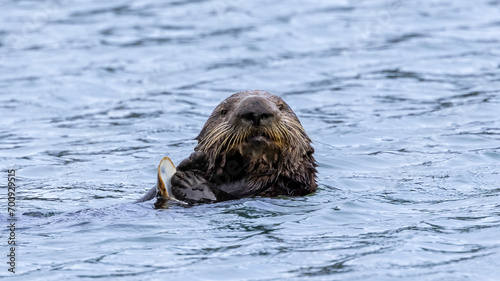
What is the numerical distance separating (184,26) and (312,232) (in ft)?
33.8

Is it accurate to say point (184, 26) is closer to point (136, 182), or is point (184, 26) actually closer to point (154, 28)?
point (154, 28)

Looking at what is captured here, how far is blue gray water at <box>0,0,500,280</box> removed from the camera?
16.8 feet

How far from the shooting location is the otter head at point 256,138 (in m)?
5.95

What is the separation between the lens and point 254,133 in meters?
6.00

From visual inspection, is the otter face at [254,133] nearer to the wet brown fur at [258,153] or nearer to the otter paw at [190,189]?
the wet brown fur at [258,153]

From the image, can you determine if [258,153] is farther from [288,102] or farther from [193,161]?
[288,102]

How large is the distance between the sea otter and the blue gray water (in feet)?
0.55

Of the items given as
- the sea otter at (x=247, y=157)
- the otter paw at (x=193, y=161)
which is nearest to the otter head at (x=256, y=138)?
the sea otter at (x=247, y=157)

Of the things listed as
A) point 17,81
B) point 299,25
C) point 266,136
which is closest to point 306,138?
point 266,136

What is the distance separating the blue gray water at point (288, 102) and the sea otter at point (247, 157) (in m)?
0.17

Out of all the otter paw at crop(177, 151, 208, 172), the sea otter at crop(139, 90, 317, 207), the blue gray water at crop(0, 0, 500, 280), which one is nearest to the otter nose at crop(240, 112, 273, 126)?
the sea otter at crop(139, 90, 317, 207)

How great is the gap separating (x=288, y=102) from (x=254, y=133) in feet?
16.8

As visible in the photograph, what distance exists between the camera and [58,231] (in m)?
5.61

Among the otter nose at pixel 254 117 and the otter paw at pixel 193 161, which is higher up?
the otter nose at pixel 254 117
